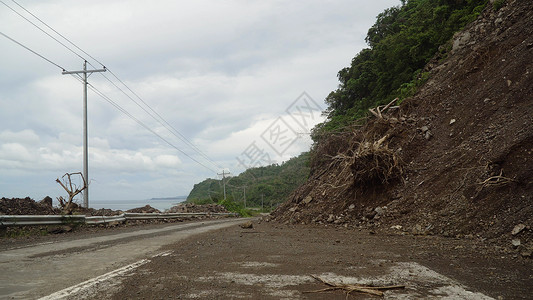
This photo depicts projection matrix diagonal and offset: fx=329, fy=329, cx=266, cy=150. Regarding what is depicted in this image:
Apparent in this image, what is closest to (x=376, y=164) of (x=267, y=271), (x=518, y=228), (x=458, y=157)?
(x=458, y=157)

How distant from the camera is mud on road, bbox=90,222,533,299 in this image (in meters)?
3.56

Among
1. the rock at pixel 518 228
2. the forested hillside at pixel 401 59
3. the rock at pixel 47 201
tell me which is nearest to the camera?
the rock at pixel 518 228

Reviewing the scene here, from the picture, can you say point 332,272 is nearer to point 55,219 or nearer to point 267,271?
point 267,271

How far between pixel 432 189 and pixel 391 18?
29453mm

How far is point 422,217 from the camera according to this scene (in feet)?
28.2

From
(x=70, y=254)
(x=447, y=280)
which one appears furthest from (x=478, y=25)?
(x=70, y=254)

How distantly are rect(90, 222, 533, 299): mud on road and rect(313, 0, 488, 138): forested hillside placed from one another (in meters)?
11.7

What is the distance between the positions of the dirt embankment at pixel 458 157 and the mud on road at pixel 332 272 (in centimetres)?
104

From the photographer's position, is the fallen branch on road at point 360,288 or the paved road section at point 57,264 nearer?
the fallen branch on road at point 360,288

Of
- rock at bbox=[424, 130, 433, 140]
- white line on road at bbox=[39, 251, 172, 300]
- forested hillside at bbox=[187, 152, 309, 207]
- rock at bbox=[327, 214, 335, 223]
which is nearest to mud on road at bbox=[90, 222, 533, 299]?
white line on road at bbox=[39, 251, 172, 300]

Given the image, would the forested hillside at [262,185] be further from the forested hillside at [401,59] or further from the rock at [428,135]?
the rock at [428,135]

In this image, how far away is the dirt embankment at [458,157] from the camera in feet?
23.1

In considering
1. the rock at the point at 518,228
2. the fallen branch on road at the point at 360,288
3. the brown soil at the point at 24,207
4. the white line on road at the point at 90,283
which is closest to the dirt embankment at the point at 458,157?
the rock at the point at 518,228

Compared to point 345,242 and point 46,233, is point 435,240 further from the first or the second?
point 46,233
